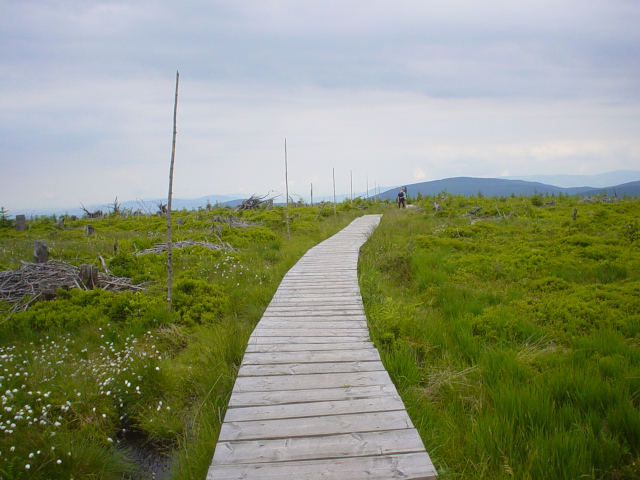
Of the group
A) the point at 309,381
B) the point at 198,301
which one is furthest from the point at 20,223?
the point at 309,381

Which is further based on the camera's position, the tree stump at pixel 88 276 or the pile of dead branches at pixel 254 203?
the pile of dead branches at pixel 254 203

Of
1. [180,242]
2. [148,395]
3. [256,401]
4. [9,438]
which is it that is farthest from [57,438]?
[180,242]

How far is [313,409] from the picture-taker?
10.1ft

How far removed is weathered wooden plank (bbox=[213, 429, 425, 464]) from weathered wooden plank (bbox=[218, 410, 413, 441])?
6 centimetres

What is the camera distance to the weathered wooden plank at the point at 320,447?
2543 mm

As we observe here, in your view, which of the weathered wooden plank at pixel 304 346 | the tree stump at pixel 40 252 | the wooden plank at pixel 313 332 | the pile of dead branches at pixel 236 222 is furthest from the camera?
the pile of dead branches at pixel 236 222

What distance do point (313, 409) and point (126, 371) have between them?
2.38 metres

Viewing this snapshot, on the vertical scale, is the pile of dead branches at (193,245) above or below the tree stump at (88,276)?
above

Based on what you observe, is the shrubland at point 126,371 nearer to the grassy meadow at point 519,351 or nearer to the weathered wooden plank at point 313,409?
the weathered wooden plank at point 313,409

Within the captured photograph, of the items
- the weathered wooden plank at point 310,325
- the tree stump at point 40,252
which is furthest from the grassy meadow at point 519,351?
the tree stump at point 40,252

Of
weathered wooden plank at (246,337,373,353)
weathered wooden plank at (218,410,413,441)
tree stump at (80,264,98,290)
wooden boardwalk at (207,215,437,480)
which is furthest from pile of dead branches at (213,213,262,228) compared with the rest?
weathered wooden plank at (218,410,413,441)

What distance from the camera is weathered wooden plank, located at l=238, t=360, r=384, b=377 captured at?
3736 mm

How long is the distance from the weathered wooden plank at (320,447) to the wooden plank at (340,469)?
0.05 metres

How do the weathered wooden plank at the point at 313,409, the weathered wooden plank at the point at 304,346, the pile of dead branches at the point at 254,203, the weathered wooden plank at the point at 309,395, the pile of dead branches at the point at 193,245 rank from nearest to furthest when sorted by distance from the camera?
the weathered wooden plank at the point at 313,409
the weathered wooden plank at the point at 309,395
the weathered wooden plank at the point at 304,346
the pile of dead branches at the point at 193,245
the pile of dead branches at the point at 254,203
